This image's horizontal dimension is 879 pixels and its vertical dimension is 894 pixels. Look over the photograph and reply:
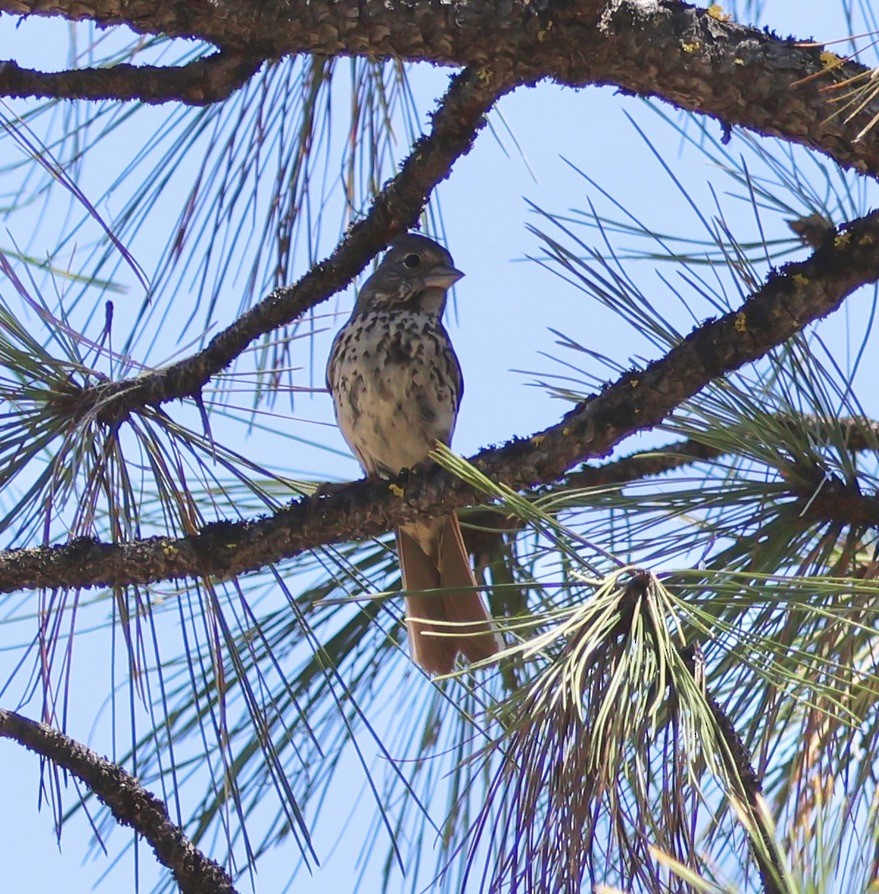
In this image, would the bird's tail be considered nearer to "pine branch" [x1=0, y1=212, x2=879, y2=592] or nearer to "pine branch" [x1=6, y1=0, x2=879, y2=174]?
"pine branch" [x1=0, y1=212, x2=879, y2=592]

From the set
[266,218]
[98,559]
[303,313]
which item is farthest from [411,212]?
[98,559]

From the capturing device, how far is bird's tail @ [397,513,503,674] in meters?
3.19

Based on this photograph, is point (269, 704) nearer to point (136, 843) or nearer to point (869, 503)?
point (136, 843)

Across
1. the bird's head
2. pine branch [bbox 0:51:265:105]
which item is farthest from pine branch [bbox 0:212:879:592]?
the bird's head

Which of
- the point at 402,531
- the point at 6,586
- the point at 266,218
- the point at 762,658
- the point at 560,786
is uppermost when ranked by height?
the point at 266,218

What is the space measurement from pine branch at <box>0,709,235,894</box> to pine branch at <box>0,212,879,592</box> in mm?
264

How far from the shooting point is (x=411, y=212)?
2.60m

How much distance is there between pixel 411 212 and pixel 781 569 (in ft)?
2.99

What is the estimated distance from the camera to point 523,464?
6.90 ft

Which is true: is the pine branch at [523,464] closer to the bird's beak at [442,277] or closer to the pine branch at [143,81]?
the pine branch at [143,81]

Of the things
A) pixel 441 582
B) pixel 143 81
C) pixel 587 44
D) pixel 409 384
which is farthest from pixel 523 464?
pixel 409 384

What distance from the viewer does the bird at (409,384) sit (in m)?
3.48

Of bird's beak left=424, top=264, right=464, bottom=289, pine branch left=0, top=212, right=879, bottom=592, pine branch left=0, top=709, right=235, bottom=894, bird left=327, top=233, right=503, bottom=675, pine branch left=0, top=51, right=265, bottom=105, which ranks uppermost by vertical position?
bird's beak left=424, top=264, right=464, bottom=289

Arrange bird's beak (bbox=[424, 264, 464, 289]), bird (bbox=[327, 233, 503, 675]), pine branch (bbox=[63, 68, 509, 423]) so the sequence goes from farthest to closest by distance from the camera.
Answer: bird's beak (bbox=[424, 264, 464, 289]) < bird (bbox=[327, 233, 503, 675]) < pine branch (bbox=[63, 68, 509, 423])
